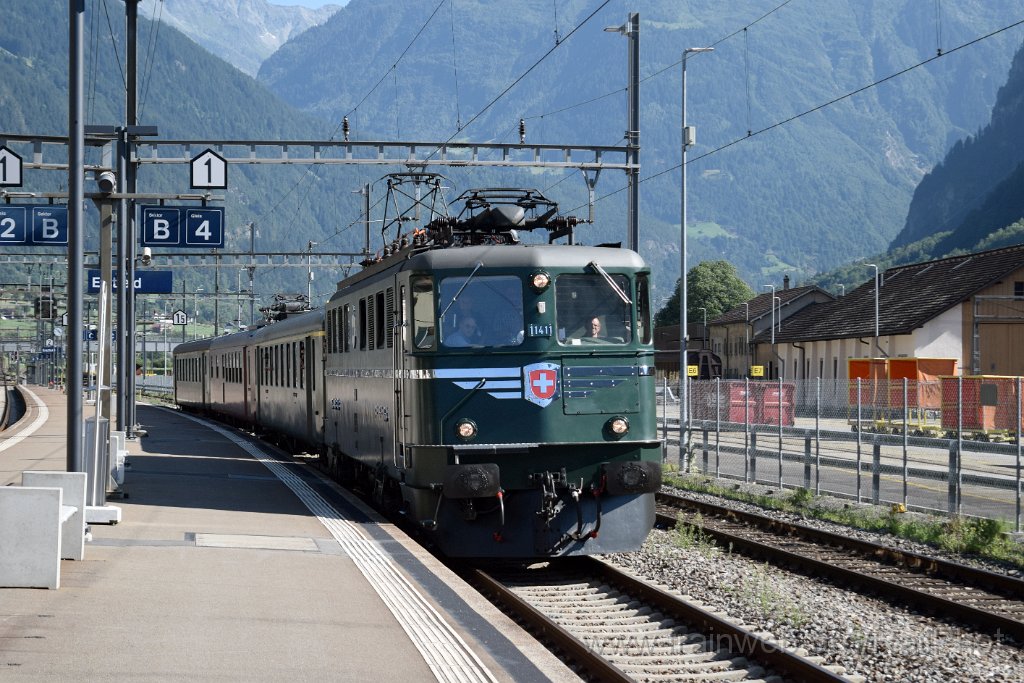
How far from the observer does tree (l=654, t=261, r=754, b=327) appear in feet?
421

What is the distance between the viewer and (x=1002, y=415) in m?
24.9

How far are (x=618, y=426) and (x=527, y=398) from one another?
2.98ft

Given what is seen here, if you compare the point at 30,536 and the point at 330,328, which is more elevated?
the point at 330,328

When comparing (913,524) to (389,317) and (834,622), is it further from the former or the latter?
(389,317)

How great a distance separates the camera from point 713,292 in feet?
424

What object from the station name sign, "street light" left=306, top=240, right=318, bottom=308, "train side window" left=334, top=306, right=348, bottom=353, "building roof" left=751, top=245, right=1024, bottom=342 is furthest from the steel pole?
"building roof" left=751, top=245, right=1024, bottom=342

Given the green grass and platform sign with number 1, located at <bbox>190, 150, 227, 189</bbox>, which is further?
platform sign with number 1, located at <bbox>190, 150, 227, 189</bbox>

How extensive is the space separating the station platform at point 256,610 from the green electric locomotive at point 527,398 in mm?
825

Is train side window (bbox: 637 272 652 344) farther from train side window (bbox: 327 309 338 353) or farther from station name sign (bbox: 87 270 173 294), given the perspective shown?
station name sign (bbox: 87 270 173 294)

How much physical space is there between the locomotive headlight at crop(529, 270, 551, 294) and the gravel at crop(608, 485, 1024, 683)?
287 centimetres

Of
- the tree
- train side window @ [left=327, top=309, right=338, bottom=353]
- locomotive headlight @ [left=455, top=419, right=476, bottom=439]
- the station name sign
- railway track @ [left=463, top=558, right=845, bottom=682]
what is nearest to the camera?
railway track @ [left=463, top=558, right=845, bottom=682]

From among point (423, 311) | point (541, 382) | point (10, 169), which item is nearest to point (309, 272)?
point (10, 169)

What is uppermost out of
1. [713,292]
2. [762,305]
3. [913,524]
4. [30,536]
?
[713,292]

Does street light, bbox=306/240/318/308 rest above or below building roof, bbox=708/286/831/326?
below
